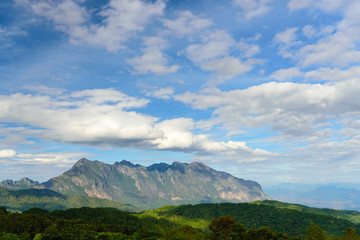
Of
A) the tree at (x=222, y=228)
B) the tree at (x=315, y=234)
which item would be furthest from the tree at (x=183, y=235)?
the tree at (x=315, y=234)

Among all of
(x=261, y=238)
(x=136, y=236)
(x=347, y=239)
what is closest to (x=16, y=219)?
(x=136, y=236)

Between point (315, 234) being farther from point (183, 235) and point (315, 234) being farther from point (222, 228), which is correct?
point (183, 235)

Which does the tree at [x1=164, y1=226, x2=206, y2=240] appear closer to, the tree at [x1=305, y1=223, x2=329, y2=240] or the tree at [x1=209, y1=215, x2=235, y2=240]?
the tree at [x1=209, y1=215, x2=235, y2=240]

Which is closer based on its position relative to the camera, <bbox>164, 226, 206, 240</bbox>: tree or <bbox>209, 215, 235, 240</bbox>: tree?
<bbox>164, 226, 206, 240</bbox>: tree

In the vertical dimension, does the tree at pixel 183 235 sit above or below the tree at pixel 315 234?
below

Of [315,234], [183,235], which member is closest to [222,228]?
[183,235]

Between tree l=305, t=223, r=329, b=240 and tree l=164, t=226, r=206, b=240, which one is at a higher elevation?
tree l=305, t=223, r=329, b=240

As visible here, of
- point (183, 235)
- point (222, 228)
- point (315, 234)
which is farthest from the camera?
point (222, 228)

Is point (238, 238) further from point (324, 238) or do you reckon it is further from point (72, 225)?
point (72, 225)

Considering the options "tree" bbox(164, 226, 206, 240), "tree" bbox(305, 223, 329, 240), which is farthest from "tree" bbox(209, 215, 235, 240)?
"tree" bbox(305, 223, 329, 240)

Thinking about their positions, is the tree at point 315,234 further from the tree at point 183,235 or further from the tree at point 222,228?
the tree at point 183,235

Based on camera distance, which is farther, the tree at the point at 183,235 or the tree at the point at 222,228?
the tree at the point at 222,228

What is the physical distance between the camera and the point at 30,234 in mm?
171125

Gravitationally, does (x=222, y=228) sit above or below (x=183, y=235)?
above
